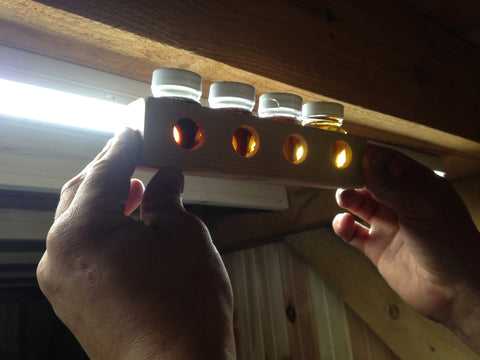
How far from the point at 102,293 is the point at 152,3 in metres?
0.45

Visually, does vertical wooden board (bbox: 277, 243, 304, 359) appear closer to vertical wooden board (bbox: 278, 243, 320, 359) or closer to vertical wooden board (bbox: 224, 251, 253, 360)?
vertical wooden board (bbox: 278, 243, 320, 359)

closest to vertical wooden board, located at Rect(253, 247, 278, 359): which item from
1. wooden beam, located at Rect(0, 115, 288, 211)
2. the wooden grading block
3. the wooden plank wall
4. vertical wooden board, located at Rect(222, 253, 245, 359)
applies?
the wooden plank wall

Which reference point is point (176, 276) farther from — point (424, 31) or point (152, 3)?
point (424, 31)

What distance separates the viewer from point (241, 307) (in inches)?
110

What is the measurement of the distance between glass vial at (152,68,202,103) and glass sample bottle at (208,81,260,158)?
4cm

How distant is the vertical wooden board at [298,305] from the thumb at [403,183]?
1570mm

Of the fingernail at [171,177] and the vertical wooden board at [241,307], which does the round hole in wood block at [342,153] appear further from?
the vertical wooden board at [241,307]

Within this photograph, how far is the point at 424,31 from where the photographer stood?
1.26m

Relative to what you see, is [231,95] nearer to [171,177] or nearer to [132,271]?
[171,177]

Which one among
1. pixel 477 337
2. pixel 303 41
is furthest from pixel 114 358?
pixel 477 337

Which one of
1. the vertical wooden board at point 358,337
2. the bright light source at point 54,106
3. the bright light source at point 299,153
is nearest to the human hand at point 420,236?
the bright light source at point 299,153

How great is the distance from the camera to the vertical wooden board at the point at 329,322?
2.19 metres

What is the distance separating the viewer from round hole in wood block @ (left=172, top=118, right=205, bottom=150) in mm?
619

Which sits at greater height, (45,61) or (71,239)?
(45,61)
